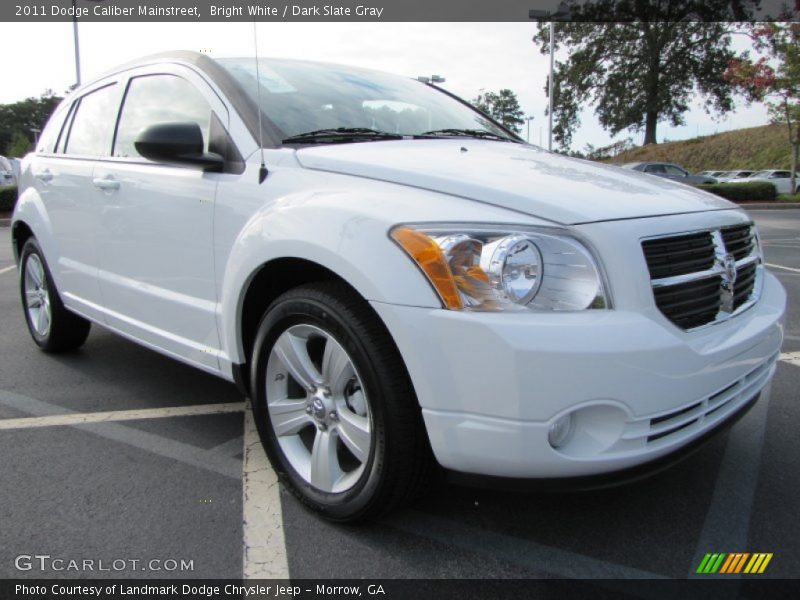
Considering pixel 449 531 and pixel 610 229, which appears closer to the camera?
pixel 610 229

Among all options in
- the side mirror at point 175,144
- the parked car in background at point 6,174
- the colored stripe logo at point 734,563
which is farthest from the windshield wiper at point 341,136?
the parked car in background at point 6,174

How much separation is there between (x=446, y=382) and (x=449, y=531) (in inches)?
27.0

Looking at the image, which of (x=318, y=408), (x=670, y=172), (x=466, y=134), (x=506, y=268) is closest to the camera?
(x=506, y=268)

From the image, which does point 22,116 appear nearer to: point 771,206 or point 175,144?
point 771,206

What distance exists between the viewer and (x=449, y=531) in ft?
7.32

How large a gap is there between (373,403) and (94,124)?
8.81 feet

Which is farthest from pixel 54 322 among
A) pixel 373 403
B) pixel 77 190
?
pixel 373 403

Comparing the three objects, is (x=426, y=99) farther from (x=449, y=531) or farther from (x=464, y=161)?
(x=449, y=531)

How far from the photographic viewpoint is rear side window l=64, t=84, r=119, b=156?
3.49 metres

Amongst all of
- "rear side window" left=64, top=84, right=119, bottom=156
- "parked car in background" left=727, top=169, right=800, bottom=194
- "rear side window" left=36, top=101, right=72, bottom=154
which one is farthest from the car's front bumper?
"parked car in background" left=727, top=169, right=800, bottom=194

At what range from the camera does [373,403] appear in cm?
200

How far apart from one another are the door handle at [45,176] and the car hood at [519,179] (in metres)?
2.20

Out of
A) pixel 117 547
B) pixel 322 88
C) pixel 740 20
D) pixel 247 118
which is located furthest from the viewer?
pixel 740 20

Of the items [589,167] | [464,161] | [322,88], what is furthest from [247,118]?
[589,167]
